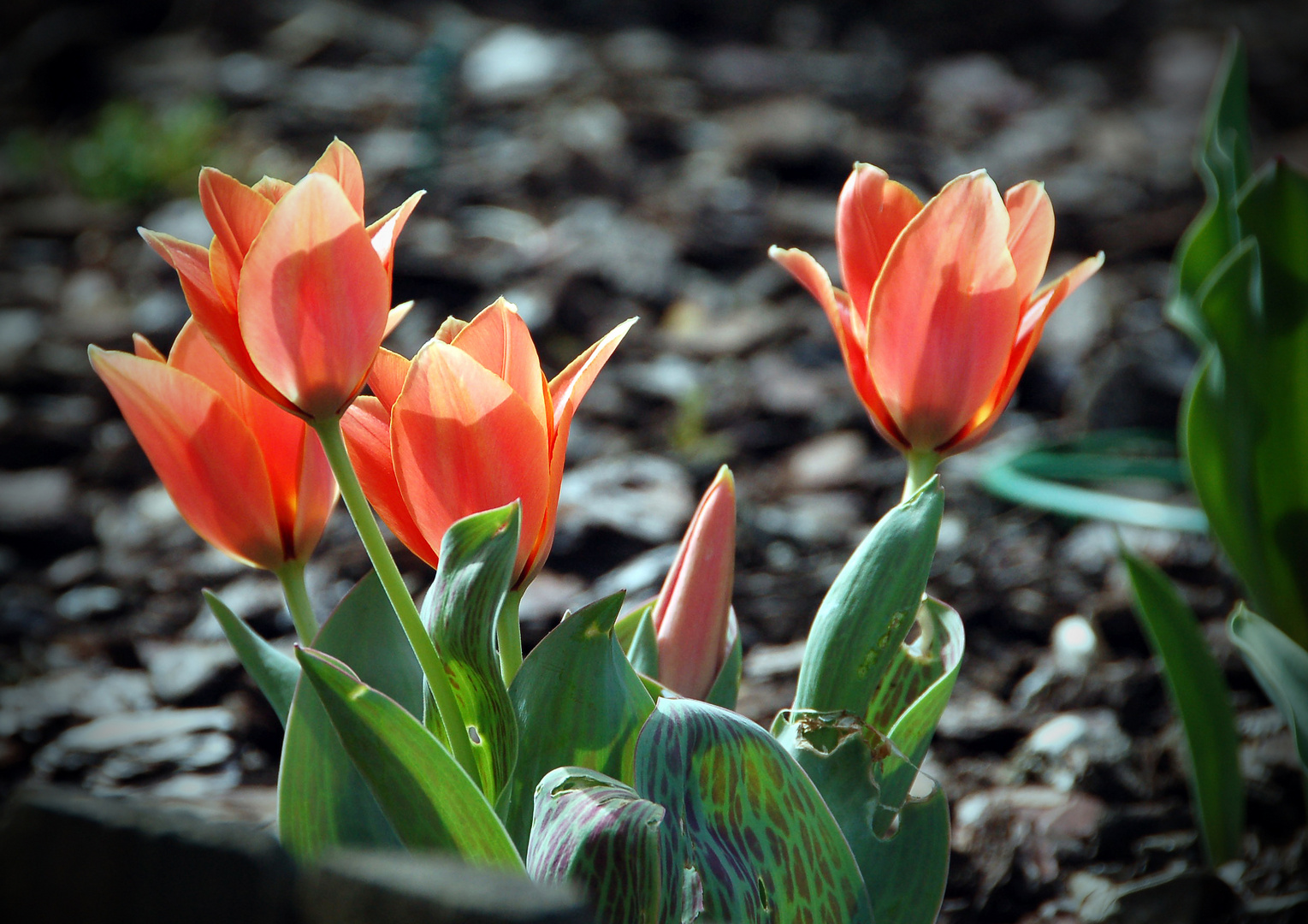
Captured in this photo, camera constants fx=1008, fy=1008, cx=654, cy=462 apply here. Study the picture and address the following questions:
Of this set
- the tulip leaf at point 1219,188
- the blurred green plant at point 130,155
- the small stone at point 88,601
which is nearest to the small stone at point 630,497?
the small stone at point 88,601

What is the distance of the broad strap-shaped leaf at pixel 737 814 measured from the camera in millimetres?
429

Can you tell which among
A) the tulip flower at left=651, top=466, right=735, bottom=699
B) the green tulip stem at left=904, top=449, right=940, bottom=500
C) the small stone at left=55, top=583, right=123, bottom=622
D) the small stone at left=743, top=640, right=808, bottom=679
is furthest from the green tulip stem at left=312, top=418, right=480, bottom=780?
the small stone at left=55, top=583, right=123, bottom=622

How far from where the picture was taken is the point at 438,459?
0.44 meters

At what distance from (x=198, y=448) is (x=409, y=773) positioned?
184 mm

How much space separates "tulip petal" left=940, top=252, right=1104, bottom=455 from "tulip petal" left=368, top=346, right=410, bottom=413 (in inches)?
10.9

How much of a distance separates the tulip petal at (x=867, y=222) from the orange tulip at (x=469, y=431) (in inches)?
5.2

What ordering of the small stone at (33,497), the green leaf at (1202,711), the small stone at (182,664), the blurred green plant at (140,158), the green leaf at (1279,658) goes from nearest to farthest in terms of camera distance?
the green leaf at (1279,658)
the green leaf at (1202,711)
the small stone at (182,664)
the small stone at (33,497)
the blurred green plant at (140,158)

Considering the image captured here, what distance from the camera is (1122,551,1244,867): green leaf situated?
2.66ft

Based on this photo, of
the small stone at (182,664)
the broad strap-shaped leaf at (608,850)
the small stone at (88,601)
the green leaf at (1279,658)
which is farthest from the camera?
the small stone at (88,601)

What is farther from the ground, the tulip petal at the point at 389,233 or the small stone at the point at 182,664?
the tulip petal at the point at 389,233

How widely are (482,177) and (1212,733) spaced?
2.08m

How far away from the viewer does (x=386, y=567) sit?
1.45ft

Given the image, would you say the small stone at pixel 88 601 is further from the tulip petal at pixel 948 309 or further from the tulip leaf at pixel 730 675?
the tulip petal at pixel 948 309

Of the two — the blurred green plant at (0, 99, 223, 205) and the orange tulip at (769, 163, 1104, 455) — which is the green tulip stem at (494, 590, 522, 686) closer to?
the orange tulip at (769, 163, 1104, 455)
